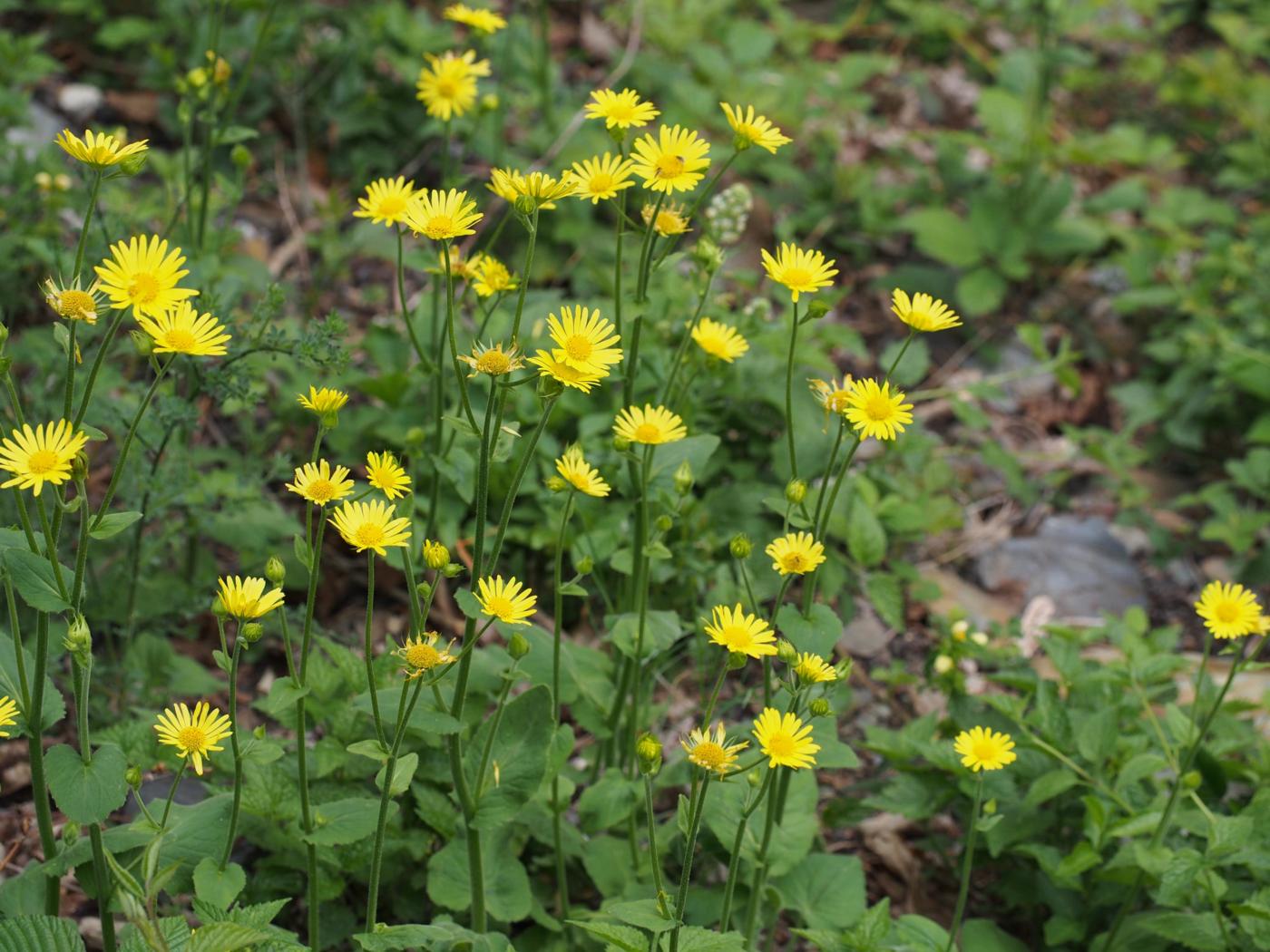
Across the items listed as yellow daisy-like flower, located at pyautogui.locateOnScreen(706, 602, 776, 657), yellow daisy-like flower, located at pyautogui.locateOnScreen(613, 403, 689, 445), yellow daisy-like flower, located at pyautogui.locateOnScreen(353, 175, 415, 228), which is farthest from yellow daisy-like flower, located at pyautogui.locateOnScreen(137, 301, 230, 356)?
yellow daisy-like flower, located at pyautogui.locateOnScreen(706, 602, 776, 657)

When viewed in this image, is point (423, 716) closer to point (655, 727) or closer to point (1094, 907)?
point (655, 727)

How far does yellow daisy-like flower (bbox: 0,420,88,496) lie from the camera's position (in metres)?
1.58

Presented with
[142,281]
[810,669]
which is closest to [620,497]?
[810,669]

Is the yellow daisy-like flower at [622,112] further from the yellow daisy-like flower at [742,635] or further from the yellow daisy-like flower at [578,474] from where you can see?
the yellow daisy-like flower at [742,635]

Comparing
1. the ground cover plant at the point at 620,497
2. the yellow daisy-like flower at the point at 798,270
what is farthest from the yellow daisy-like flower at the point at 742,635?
the yellow daisy-like flower at the point at 798,270

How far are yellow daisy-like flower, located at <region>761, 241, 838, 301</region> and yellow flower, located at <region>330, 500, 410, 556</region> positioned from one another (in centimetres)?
66

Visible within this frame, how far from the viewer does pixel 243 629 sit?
1.76 m

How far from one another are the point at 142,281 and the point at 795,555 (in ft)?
3.21

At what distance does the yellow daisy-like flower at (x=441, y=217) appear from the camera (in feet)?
5.96

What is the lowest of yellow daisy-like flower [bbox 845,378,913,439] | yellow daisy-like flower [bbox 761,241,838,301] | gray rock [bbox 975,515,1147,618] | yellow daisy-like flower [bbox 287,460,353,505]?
yellow daisy-like flower [bbox 287,460,353,505]

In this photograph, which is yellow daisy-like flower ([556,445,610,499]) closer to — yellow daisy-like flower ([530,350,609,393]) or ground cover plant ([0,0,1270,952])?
ground cover plant ([0,0,1270,952])

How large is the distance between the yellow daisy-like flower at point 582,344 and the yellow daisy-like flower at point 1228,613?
108 centimetres

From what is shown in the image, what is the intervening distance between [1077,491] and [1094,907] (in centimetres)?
185

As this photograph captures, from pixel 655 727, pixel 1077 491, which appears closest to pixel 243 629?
pixel 655 727
